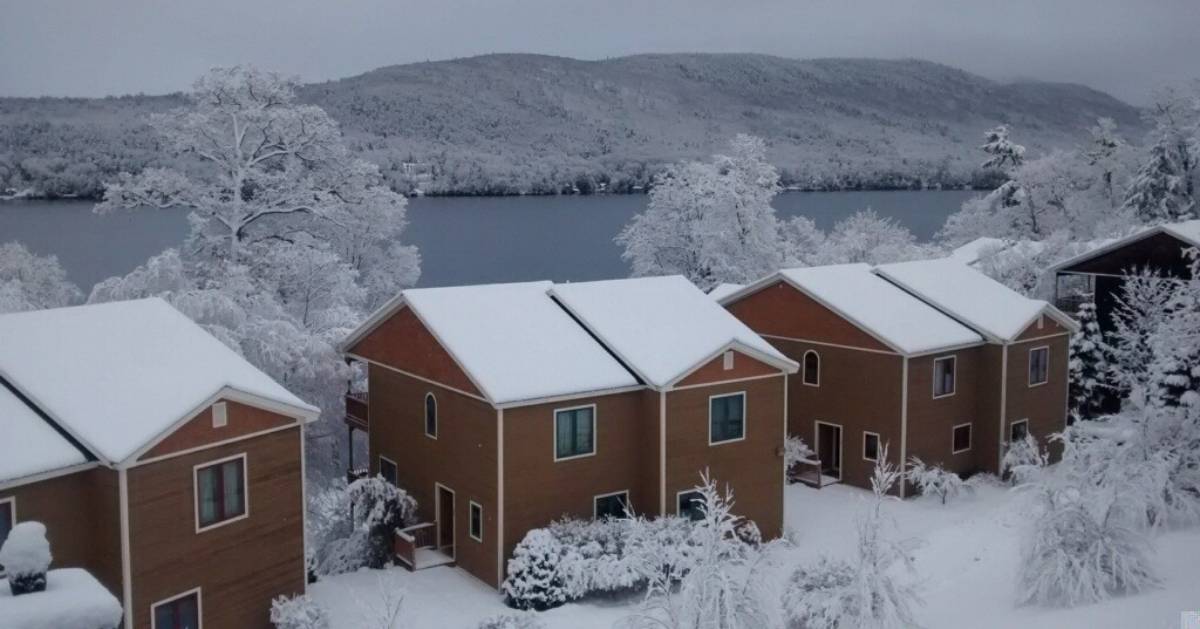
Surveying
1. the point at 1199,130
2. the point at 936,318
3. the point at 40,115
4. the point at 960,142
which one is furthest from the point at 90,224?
the point at 960,142

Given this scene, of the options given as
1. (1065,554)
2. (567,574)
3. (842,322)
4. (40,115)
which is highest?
(40,115)

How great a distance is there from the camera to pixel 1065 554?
15.3m

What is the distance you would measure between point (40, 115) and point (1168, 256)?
1329 inches

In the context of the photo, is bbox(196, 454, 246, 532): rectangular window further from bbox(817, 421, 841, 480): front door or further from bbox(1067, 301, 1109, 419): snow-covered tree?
bbox(1067, 301, 1109, 419): snow-covered tree

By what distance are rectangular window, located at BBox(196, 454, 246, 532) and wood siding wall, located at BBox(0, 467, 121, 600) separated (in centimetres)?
135

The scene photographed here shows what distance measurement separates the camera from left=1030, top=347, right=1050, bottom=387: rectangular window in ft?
99.3

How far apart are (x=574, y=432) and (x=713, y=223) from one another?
2882cm

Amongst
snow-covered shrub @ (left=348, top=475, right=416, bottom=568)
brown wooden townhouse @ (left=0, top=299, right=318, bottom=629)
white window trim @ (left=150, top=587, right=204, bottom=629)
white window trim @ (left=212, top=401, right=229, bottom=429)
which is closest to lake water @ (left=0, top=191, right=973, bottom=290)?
snow-covered shrub @ (left=348, top=475, right=416, bottom=568)

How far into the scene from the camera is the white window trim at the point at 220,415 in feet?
56.0

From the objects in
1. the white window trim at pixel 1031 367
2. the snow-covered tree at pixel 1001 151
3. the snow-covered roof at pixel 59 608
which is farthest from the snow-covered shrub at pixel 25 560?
the snow-covered tree at pixel 1001 151

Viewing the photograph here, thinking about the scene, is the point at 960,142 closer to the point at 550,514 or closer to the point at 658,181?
the point at 658,181

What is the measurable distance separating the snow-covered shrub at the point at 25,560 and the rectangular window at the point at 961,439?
25470mm

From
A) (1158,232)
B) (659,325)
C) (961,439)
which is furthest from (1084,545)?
(1158,232)

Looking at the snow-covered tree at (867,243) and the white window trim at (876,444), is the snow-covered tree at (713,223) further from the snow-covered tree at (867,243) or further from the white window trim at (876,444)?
the white window trim at (876,444)
